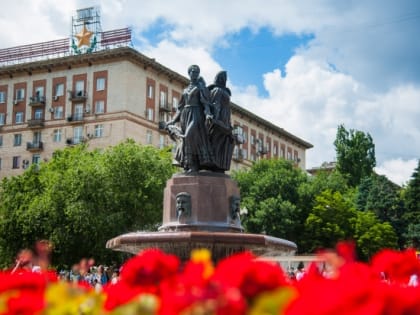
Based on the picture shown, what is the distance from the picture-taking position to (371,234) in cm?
5653

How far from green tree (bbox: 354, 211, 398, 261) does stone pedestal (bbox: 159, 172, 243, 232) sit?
1675 inches

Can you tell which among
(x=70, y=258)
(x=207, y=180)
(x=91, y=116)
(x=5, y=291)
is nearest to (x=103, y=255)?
(x=70, y=258)

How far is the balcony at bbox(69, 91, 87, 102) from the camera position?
63688 mm

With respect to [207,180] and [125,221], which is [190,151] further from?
[125,221]

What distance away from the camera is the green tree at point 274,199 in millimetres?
A: 59000

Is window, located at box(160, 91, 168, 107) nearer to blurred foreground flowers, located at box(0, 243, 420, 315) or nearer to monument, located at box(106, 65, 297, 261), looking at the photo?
monument, located at box(106, 65, 297, 261)

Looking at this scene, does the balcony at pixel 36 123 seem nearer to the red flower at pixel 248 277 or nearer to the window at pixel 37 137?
the window at pixel 37 137

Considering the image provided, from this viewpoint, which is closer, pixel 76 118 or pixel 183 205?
pixel 183 205

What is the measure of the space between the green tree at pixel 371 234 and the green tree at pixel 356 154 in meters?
13.0

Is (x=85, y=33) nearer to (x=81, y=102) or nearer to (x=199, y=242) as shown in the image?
(x=81, y=102)

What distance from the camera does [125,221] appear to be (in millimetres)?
42000

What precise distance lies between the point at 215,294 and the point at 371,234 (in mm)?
55325

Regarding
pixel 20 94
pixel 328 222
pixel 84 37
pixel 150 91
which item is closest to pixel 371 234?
pixel 328 222

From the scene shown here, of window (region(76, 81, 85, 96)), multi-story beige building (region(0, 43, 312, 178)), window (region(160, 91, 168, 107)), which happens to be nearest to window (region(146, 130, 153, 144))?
multi-story beige building (region(0, 43, 312, 178))
